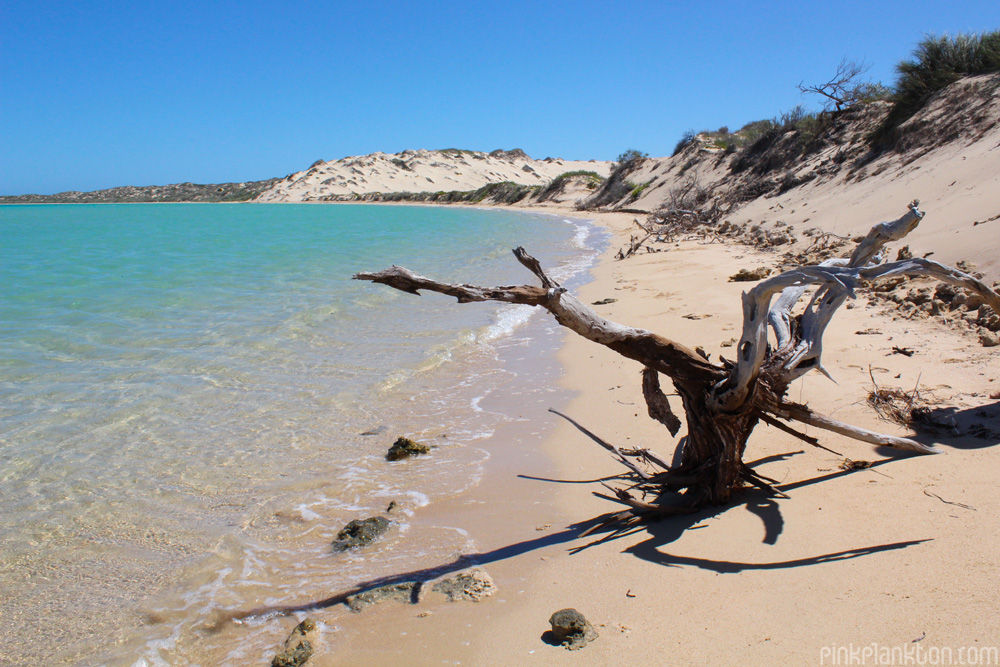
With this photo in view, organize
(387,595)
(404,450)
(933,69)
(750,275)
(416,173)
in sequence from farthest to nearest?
(416,173) < (933,69) < (750,275) < (404,450) < (387,595)

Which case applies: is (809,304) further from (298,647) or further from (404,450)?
(298,647)

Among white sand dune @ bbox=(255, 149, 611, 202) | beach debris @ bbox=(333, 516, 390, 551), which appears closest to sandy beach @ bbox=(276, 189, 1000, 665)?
beach debris @ bbox=(333, 516, 390, 551)

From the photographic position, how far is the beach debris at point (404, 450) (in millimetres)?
4141

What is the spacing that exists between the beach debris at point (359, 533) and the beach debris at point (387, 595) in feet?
1.49

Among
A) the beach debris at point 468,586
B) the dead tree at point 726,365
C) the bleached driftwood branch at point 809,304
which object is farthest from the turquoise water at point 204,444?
the bleached driftwood branch at point 809,304

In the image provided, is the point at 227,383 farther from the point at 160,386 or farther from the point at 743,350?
the point at 743,350

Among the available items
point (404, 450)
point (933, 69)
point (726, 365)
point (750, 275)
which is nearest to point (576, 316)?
point (726, 365)

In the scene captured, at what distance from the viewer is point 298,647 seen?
233 cm

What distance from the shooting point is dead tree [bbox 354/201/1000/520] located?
280cm

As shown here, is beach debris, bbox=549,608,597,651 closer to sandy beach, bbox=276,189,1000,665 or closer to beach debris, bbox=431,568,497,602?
sandy beach, bbox=276,189,1000,665

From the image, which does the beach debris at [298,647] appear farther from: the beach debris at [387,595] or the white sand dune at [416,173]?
the white sand dune at [416,173]

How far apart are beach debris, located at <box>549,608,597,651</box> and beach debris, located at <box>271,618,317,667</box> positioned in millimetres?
936

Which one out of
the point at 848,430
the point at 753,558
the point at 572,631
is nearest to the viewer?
the point at 572,631

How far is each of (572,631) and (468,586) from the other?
0.60 meters
